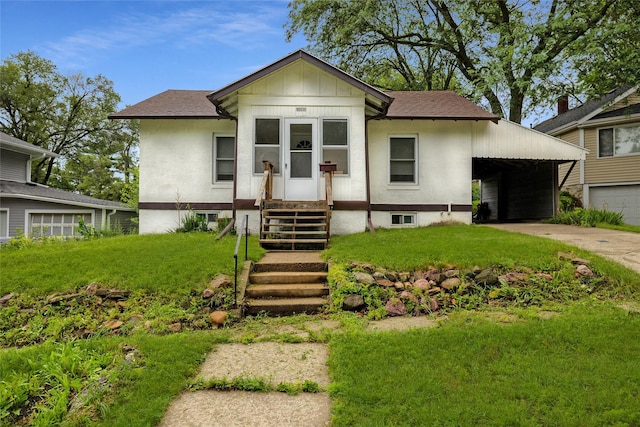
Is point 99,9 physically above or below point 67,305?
above

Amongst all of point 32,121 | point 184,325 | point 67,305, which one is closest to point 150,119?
point 67,305

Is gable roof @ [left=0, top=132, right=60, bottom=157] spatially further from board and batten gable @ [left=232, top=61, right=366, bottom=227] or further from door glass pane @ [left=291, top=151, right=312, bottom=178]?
door glass pane @ [left=291, top=151, right=312, bottom=178]

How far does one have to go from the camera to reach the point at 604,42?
1244 cm

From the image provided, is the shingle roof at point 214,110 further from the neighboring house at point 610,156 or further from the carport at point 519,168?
the neighboring house at point 610,156

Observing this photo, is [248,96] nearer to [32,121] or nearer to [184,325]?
[184,325]

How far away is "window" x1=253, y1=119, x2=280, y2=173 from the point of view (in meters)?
10.4

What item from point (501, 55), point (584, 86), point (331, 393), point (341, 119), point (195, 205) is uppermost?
point (501, 55)

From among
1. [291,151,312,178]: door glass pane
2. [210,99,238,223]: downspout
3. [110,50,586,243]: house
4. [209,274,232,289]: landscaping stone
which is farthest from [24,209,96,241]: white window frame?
[209,274,232,289]: landscaping stone

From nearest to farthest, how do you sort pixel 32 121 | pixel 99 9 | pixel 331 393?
1. pixel 331 393
2. pixel 99 9
3. pixel 32 121

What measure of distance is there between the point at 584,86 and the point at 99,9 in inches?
644

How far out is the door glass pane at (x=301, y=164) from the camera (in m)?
10.4

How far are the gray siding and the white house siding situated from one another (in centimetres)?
1674

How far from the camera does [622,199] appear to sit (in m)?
17.3

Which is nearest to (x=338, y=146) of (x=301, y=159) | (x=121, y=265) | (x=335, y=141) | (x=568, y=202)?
(x=335, y=141)
